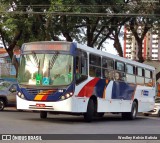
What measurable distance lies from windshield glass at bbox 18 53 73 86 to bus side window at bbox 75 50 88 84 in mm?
334

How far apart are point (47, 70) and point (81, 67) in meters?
1.41

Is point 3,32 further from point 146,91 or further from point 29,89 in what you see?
point 29,89

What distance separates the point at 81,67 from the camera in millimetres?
17422

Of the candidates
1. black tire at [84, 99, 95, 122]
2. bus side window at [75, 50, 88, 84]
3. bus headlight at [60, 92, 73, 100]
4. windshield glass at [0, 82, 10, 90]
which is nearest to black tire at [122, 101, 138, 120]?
black tire at [84, 99, 95, 122]

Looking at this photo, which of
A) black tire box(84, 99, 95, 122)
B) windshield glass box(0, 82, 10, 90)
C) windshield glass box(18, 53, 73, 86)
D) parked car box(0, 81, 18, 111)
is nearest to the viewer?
windshield glass box(18, 53, 73, 86)

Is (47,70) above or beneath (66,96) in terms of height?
above

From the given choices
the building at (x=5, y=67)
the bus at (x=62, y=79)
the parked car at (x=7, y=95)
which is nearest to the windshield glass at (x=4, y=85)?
the parked car at (x=7, y=95)

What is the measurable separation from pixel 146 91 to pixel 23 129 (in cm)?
1268

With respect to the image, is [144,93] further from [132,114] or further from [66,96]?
[66,96]

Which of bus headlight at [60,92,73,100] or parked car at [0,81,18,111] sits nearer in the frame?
bus headlight at [60,92,73,100]

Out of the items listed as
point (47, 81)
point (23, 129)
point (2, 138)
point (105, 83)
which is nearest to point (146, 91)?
point (105, 83)

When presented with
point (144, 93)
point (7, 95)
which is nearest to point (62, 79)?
point (7, 95)

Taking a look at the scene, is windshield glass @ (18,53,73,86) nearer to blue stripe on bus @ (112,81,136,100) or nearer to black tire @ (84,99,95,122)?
black tire @ (84,99,95,122)

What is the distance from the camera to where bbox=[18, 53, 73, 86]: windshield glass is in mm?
16875
